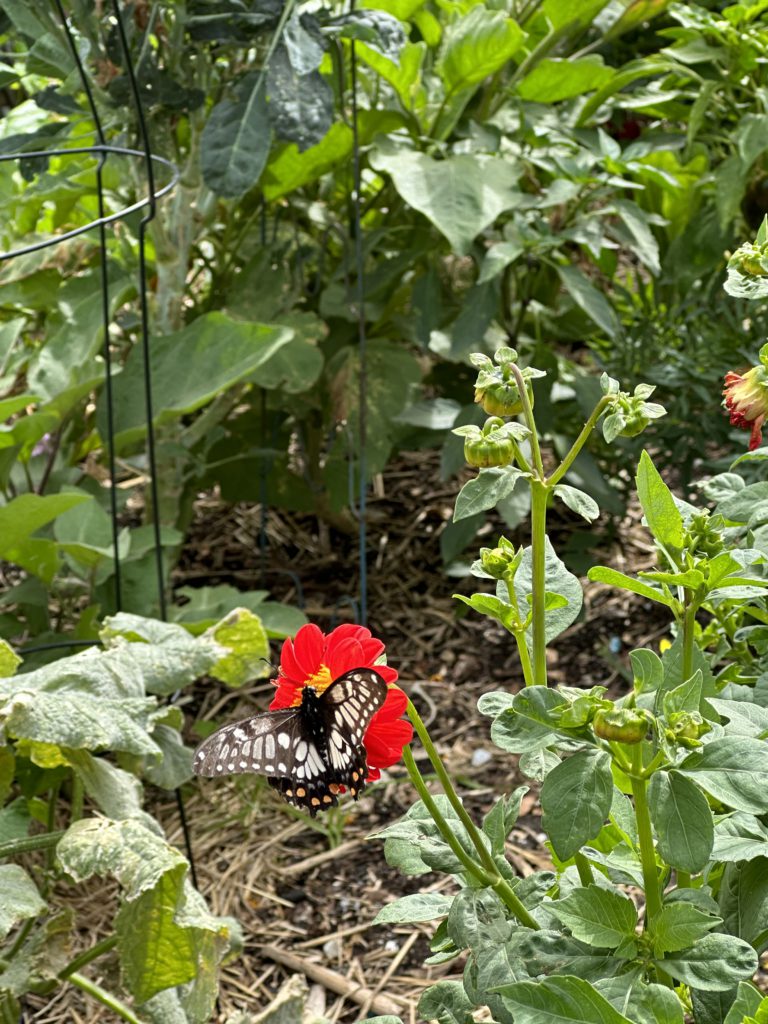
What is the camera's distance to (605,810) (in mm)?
626

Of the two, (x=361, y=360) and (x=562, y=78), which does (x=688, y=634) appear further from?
(x=562, y=78)

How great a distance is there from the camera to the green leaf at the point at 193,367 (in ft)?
5.22

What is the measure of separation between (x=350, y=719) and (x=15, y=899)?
522mm

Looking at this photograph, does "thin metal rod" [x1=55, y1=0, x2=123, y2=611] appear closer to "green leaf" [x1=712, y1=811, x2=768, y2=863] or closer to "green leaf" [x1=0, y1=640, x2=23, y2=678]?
"green leaf" [x1=0, y1=640, x2=23, y2=678]

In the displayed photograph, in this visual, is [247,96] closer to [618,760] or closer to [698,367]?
[698,367]

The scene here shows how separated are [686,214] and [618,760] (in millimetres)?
1580

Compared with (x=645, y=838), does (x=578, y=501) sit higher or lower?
higher

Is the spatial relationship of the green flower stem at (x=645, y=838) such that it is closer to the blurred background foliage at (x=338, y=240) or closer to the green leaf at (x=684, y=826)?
the green leaf at (x=684, y=826)

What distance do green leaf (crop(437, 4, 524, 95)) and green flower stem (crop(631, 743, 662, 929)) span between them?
4.06 feet

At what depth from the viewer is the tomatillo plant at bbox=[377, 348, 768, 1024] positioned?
616 mm

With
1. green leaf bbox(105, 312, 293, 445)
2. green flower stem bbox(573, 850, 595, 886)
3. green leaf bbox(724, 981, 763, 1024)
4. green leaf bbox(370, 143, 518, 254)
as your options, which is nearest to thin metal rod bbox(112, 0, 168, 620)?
green leaf bbox(105, 312, 293, 445)

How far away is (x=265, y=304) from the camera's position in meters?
1.91

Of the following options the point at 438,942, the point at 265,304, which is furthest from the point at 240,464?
the point at 438,942

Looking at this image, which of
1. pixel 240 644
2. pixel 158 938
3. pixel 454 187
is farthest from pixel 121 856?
pixel 454 187
